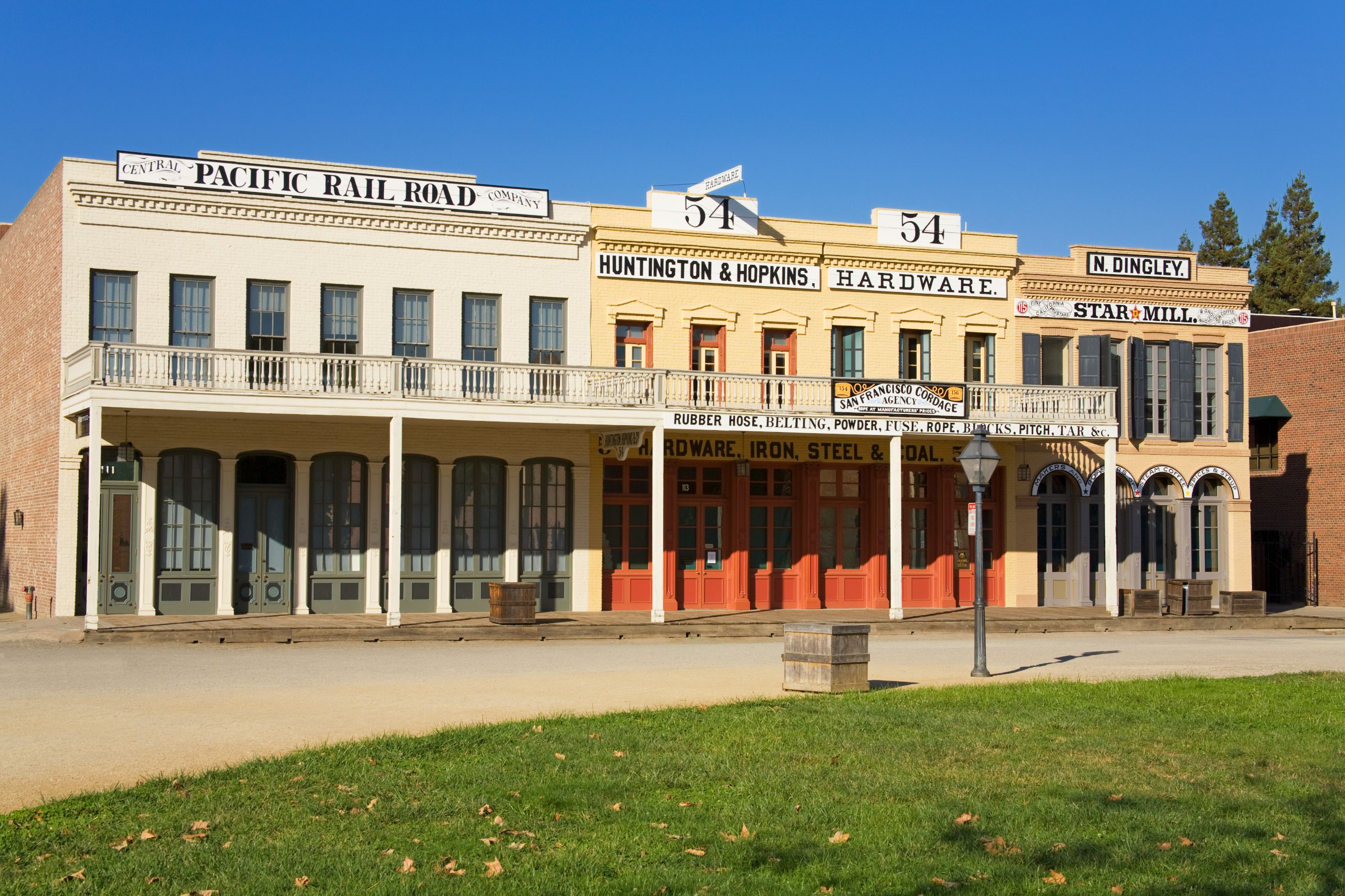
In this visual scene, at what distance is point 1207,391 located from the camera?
101ft

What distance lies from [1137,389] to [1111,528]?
4.71 meters

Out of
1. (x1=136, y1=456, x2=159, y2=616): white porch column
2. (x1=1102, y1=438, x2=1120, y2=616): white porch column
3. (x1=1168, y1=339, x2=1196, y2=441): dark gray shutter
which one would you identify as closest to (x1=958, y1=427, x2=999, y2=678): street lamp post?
(x1=1102, y1=438, x2=1120, y2=616): white porch column

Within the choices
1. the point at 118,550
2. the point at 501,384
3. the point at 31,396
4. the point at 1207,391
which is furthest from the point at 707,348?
the point at 31,396

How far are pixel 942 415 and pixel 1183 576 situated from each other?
836 centimetres

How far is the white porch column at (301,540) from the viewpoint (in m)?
24.1

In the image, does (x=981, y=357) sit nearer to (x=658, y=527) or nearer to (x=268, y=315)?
(x=658, y=527)

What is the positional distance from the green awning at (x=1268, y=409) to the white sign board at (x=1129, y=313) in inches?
132

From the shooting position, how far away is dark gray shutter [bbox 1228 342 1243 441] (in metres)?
30.7

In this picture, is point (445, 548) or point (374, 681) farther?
point (445, 548)

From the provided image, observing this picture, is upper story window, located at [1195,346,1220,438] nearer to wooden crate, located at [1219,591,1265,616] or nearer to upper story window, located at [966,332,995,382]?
wooden crate, located at [1219,591,1265,616]

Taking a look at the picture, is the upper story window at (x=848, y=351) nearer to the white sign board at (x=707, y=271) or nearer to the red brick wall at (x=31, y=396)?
the white sign board at (x=707, y=271)

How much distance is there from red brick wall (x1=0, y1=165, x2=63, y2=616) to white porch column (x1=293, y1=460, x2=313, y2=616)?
12.6 feet

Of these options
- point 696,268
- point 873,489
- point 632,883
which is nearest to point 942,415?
point 873,489

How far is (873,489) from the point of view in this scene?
93.8ft
